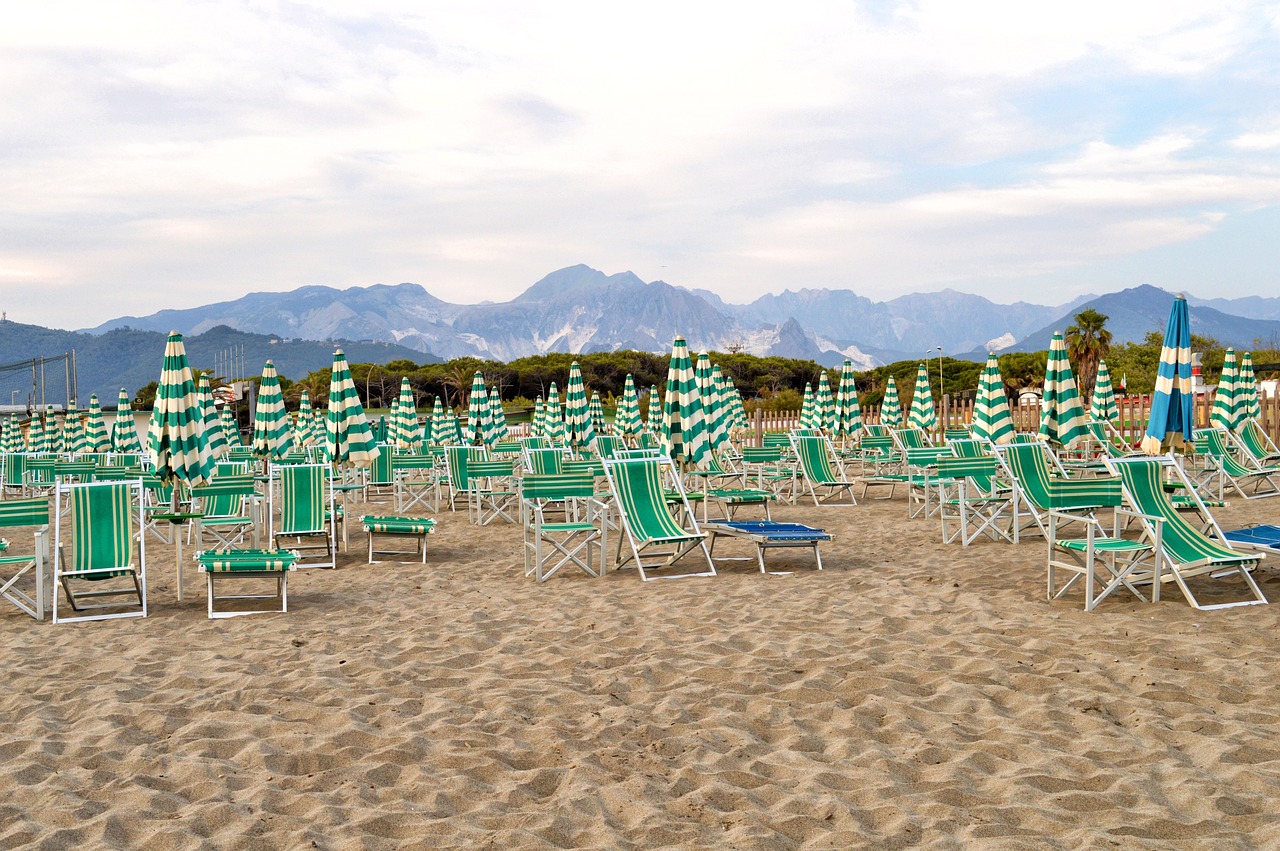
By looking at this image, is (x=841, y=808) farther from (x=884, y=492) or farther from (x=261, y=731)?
(x=884, y=492)

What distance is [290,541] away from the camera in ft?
31.5

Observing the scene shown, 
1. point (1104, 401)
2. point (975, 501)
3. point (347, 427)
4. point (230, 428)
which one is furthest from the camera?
point (230, 428)

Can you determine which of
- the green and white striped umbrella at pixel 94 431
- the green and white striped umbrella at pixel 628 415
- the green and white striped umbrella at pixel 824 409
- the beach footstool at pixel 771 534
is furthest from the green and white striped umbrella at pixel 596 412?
the beach footstool at pixel 771 534

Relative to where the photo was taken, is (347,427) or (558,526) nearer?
(558,526)

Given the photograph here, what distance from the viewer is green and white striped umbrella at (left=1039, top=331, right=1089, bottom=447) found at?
9.03 m

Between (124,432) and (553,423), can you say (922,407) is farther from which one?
(124,432)

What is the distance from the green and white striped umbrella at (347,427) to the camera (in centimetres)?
962

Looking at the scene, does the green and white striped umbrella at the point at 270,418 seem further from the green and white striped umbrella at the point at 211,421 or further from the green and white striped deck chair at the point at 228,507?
the green and white striped deck chair at the point at 228,507

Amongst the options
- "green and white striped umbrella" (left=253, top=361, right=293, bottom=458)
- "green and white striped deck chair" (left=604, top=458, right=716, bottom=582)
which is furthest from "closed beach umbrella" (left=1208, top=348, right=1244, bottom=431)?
"green and white striped umbrella" (left=253, top=361, right=293, bottom=458)

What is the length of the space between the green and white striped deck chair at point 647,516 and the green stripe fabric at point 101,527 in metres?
3.21

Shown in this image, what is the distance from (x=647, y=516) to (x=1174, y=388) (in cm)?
408

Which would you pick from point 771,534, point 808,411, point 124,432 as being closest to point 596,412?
point 808,411

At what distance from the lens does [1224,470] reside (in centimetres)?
1180

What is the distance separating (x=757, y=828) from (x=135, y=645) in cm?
376
